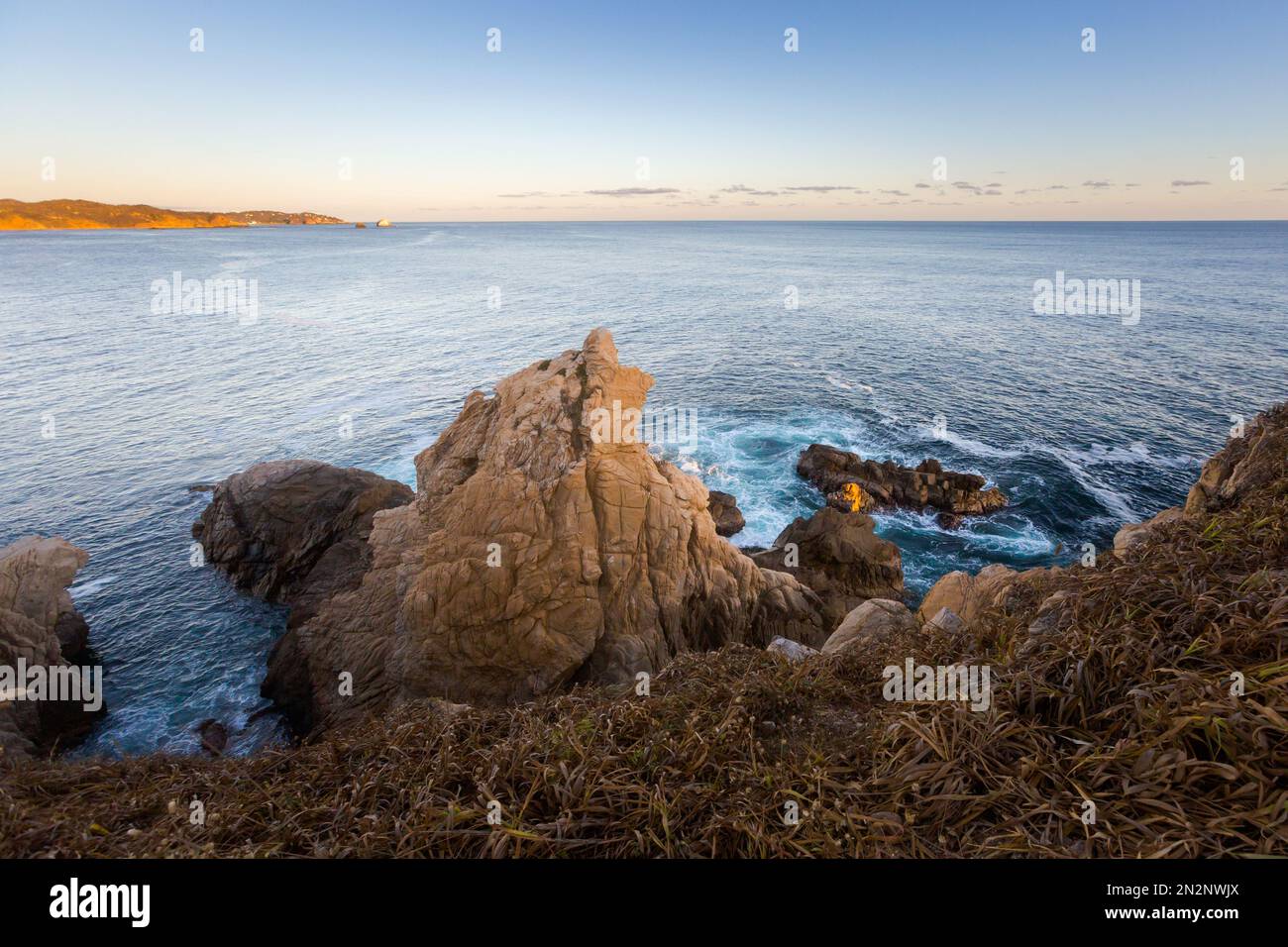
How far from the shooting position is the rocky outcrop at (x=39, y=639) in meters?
14.5

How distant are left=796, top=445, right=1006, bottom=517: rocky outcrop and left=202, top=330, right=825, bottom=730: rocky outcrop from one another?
996cm

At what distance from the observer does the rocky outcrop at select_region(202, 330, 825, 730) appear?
1478 centimetres

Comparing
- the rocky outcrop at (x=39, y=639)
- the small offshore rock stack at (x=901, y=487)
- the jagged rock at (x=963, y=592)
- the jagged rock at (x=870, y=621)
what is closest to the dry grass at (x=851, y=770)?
the jagged rock at (x=870, y=621)

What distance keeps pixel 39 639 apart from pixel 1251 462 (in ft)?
88.6

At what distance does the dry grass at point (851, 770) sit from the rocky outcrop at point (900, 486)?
2256cm

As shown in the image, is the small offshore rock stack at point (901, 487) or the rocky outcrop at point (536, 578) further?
the small offshore rock stack at point (901, 487)

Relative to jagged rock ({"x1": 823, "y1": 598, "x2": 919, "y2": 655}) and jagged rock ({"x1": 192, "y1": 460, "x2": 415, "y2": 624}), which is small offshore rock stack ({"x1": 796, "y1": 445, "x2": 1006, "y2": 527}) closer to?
jagged rock ({"x1": 823, "y1": 598, "x2": 919, "y2": 655})

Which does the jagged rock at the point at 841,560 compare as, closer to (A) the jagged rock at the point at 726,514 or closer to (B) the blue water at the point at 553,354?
(B) the blue water at the point at 553,354

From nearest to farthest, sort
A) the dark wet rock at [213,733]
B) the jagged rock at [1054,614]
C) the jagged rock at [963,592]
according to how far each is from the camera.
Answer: the jagged rock at [1054,614], the jagged rock at [963,592], the dark wet rock at [213,733]

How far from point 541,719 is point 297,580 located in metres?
21.4

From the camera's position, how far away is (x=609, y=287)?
82562mm

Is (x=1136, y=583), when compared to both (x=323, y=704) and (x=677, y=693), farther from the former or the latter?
(x=323, y=704)
